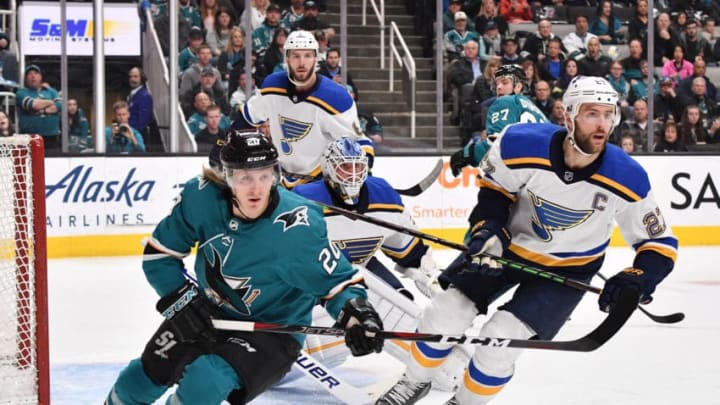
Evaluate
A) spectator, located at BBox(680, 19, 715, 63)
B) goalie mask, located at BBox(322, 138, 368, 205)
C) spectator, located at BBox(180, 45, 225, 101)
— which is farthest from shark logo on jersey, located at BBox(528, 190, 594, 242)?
spectator, located at BBox(680, 19, 715, 63)

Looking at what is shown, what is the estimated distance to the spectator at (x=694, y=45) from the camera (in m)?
8.95

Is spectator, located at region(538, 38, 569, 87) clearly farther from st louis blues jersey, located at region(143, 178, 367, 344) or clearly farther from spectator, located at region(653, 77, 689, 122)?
st louis blues jersey, located at region(143, 178, 367, 344)

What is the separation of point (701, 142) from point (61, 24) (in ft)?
15.2

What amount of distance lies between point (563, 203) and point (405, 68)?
5.39 meters

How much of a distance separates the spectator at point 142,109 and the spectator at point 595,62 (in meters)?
Result: 3.20

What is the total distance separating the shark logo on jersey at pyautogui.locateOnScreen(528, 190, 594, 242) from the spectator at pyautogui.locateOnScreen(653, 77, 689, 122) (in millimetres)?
5511

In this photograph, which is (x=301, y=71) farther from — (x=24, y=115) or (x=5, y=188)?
(x=24, y=115)

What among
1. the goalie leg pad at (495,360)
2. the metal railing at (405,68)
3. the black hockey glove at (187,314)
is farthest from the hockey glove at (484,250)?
the metal railing at (405,68)

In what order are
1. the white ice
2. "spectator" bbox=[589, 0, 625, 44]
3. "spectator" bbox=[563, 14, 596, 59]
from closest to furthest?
the white ice → "spectator" bbox=[563, 14, 596, 59] → "spectator" bbox=[589, 0, 625, 44]

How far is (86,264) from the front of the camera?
7309 mm

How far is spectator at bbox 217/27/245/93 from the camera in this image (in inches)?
313

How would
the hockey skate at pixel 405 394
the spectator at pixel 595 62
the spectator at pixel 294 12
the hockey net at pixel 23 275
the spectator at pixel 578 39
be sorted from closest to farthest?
the hockey net at pixel 23 275 < the hockey skate at pixel 405 394 < the spectator at pixel 294 12 < the spectator at pixel 595 62 < the spectator at pixel 578 39

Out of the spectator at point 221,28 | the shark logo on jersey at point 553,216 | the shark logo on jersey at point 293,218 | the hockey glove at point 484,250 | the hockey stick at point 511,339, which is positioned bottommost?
the hockey stick at point 511,339

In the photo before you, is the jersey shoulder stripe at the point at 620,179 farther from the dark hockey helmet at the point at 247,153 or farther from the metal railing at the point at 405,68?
the metal railing at the point at 405,68
